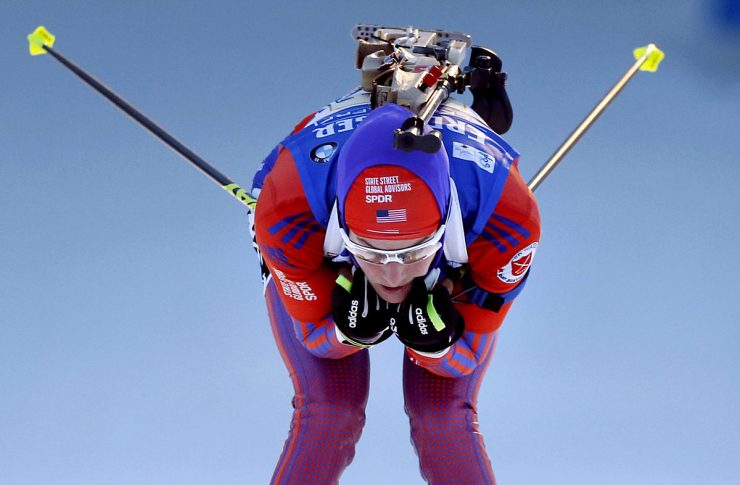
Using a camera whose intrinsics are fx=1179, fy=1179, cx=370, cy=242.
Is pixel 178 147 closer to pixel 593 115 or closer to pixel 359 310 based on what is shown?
pixel 359 310

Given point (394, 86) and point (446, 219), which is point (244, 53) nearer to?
point (394, 86)

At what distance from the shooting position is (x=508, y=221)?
118 inches

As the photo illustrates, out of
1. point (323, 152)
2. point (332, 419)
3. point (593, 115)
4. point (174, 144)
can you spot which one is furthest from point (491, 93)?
A: point (332, 419)

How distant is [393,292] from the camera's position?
304cm

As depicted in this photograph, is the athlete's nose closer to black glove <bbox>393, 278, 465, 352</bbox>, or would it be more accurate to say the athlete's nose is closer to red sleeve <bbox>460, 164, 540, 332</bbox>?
black glove <bbox>393, 278, 465, 352</bbox>

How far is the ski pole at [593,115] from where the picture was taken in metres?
3.88

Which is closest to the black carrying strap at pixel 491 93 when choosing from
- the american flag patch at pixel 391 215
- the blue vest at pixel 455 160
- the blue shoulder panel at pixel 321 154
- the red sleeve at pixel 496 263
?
the blue vest at pixel 455 160

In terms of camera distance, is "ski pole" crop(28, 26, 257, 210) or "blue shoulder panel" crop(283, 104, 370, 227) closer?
"blue shoulder panel" crop(283, 104, 370, 227)

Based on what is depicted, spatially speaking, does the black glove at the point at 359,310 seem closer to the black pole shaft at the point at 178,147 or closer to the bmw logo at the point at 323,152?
the bmw logo at the point at 323,152

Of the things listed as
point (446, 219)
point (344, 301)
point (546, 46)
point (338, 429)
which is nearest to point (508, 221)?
point (446, 219)

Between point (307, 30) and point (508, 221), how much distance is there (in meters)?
3.77

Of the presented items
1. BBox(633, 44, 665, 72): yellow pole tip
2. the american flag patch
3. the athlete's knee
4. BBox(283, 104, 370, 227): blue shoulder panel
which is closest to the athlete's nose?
the american flag patch

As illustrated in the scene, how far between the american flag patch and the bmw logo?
335 mm

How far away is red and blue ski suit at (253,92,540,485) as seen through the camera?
3.02 metres
